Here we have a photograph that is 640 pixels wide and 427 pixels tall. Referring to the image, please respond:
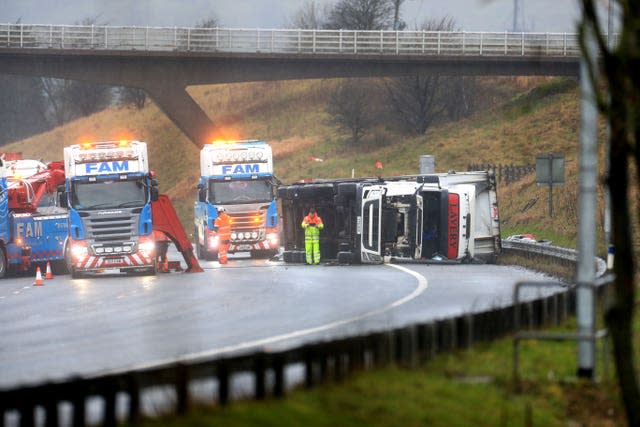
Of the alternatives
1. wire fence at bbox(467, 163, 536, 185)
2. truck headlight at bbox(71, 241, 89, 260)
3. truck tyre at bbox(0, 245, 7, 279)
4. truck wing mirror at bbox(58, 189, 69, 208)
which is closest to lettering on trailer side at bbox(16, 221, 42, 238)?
truck tyre at bbox(0, 245, 7, 279)

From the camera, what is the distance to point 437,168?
264 ft

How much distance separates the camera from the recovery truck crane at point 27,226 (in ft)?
131

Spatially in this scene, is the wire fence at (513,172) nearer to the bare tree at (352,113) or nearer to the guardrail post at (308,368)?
the bare tree at (352,113)

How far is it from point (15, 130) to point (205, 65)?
295 feet

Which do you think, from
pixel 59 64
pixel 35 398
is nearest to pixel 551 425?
pixel 35 398

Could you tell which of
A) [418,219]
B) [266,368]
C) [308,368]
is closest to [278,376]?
[266,368]

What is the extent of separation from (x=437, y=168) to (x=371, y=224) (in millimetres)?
41780

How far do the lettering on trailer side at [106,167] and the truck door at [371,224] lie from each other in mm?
6602

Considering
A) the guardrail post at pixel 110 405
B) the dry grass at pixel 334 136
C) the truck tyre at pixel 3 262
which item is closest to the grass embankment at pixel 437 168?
the dry grass at pixel 334 136

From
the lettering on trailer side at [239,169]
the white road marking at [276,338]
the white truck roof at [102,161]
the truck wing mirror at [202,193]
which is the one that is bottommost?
the white road marking at [276,338]

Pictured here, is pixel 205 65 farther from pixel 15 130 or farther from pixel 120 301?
pixel 15 130

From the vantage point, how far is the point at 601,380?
14.7 metres

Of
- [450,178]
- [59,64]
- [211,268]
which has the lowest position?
[211,268]

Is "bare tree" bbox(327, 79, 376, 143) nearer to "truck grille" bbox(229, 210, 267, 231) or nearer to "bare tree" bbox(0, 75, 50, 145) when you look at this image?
"truck grille" bbox(229, 210, 267, 231)
